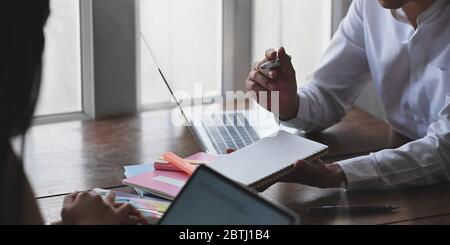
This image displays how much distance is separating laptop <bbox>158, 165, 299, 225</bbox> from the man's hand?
1.75ft

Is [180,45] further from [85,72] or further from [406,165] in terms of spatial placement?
[406,165]

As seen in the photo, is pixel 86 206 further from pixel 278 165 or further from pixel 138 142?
pixel 138 142

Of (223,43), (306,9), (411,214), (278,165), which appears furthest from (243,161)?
(306,9)

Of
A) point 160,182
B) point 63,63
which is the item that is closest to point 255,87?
point 160,182

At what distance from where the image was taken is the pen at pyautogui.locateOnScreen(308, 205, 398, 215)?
49.7 inches

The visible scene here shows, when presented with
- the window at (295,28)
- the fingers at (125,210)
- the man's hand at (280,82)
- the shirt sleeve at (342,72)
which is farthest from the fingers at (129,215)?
the window at (295,28)

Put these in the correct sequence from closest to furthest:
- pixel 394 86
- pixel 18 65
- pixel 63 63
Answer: pixel 18 65
pixel 394 86
pixel 63 63

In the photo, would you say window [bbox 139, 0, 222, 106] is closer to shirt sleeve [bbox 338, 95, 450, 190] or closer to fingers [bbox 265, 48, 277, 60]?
fingers [bbox 265, 48, 277, 60]

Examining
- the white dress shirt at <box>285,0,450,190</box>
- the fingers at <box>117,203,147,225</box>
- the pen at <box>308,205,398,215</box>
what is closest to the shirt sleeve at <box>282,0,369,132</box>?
the white dress shirt at <box>285,0,450,190</box>

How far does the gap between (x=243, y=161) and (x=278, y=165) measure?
0.06 m

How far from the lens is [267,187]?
129cm

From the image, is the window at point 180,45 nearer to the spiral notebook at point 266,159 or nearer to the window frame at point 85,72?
the window frame at point 85,72

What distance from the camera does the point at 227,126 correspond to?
1622mm

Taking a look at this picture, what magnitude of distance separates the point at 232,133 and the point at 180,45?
41 centimetres
